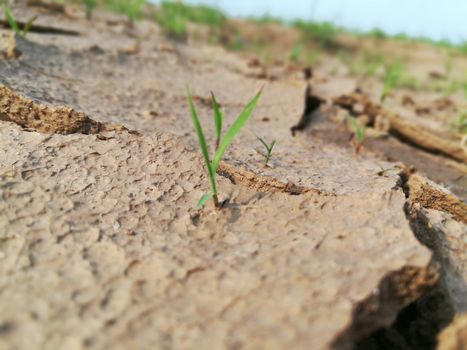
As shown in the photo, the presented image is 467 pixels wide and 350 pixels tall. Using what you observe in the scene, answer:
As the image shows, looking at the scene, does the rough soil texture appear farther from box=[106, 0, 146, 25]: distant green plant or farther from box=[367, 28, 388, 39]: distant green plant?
box=[367, 28, 388, 39]: distant green plant

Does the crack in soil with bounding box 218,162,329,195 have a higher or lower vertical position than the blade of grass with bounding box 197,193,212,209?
lower

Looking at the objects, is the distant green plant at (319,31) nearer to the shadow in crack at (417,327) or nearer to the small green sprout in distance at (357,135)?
the small green sprout in distance at (357,135)

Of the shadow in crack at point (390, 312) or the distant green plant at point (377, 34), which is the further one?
the distant green plant at point (377, 34)

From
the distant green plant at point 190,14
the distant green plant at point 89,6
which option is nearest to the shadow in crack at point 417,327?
the distant green plant at point 89,6

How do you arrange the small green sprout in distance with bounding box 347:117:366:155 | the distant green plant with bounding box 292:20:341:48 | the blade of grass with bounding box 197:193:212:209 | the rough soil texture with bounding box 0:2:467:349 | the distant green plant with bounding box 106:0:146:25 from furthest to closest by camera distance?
the distant green plant with bounding box 292:20:341:48
the distant green plant with bounding box 106:0:146:25
the small green sprout in distance with bounding box 347:117:366:155
the blade of grass with bounding box 197:193:212:209
the rough soil texture with bounding box 0:2:467:349

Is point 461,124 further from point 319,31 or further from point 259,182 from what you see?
point 319,31

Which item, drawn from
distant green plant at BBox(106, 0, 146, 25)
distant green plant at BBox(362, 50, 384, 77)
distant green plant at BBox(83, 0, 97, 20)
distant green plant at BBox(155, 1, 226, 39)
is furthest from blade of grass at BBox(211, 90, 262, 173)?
distant green plant at BBox(362, 50, 384, 77)
